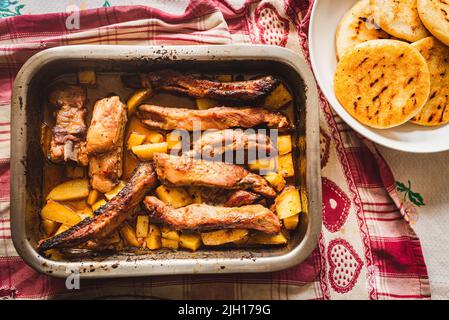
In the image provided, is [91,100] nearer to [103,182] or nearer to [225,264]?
[103,182]

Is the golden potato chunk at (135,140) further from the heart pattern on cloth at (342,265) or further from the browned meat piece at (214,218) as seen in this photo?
the heart pattern on cloth at (342,265)

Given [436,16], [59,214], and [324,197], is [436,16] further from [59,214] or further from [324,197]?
[59,214]

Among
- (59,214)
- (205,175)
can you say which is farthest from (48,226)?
(205,175)

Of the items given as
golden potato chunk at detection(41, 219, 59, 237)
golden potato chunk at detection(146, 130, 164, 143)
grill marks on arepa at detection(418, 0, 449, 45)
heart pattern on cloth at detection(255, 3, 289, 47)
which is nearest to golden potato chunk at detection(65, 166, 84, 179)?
golden potato chunk at detection(41, 219, 59, 237)

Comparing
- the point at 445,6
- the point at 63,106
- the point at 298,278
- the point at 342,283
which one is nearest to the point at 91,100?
the point at 63,106

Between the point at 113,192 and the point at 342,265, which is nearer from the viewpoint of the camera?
the point at 113,192

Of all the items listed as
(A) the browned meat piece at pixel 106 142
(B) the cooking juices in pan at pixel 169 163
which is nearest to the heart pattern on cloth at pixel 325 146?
(B) the cooking juices in pan at pixel 169 163

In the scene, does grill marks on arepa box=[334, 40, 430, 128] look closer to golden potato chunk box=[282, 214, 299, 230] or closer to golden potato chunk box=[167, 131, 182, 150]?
golden potato chunk box=[282, 214, 299, 230]

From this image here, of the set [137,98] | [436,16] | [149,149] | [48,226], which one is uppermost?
[436,16]
